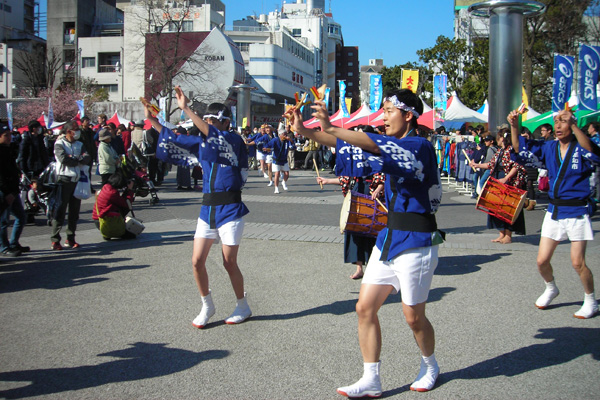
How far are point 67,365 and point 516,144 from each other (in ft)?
14.8

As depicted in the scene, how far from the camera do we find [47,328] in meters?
5.05

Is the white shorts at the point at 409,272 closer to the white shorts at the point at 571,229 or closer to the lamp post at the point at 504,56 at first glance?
the white shorts at the point at 571,229

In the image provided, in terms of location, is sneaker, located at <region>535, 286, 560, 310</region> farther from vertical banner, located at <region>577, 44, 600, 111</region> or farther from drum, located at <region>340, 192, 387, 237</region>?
vertical banner, located at <region>577, 44, 600, 111</region>

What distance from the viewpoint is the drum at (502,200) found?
329 inches

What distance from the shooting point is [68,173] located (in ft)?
27.9

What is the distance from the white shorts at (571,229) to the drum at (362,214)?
171cm

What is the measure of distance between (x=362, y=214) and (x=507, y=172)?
401 cm

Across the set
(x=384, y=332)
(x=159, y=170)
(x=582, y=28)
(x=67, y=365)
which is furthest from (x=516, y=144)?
(x=582, y=28)

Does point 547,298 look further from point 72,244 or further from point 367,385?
point 72,244

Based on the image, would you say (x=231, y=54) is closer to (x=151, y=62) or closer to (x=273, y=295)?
(x=151, y=62)

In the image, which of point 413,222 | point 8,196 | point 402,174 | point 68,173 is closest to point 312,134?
point 402,174

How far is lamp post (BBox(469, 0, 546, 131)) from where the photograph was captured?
53.1 ft

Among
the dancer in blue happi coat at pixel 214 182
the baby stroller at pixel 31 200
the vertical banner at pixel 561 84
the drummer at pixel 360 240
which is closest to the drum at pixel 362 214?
the drummer at pixel 360 240

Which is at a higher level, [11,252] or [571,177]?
[571,177]
